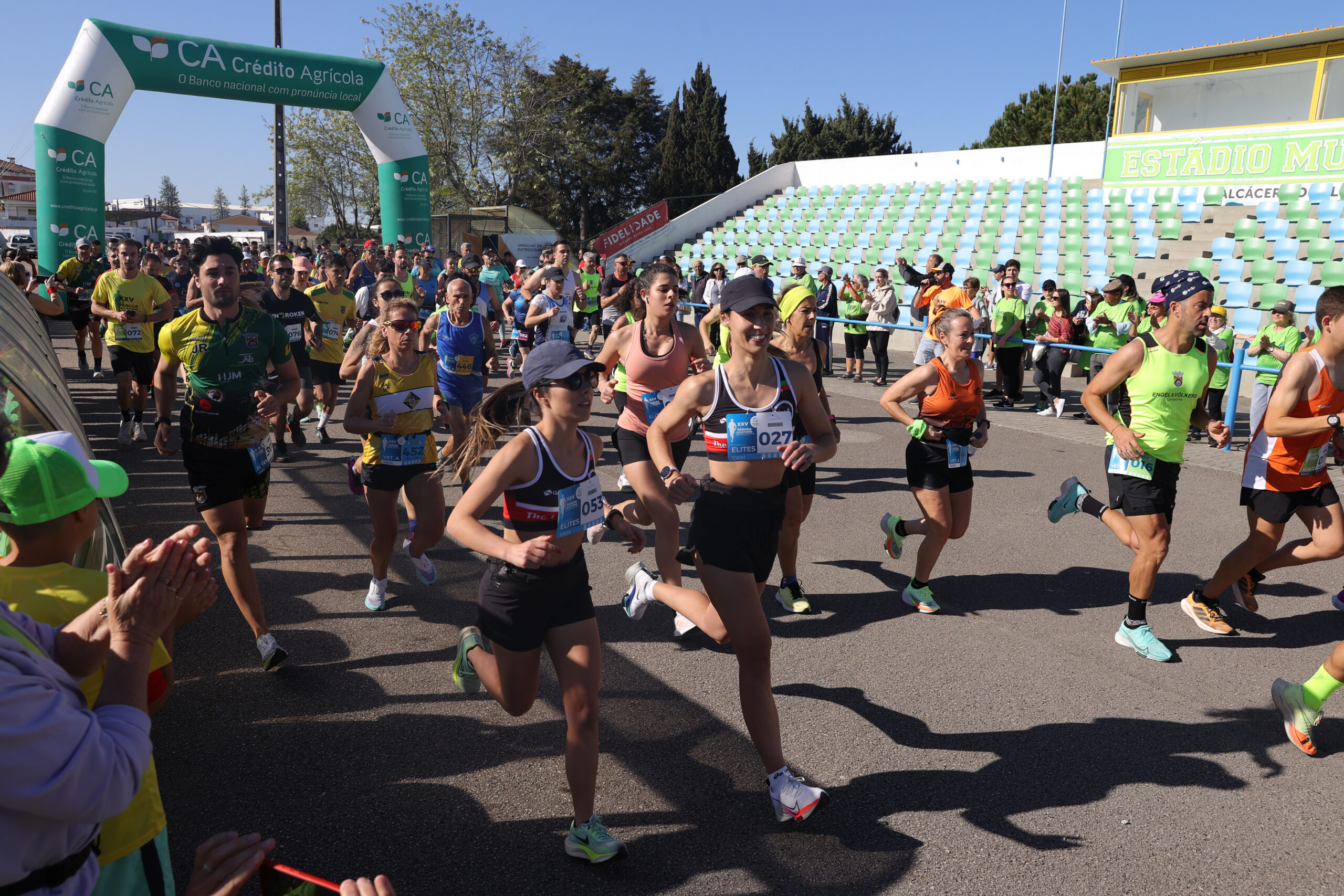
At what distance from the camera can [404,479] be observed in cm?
525

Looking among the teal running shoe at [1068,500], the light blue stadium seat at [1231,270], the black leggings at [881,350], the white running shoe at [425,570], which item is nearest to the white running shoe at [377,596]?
the white running shoe at [425,570]

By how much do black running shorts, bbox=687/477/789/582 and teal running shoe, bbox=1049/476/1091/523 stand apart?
3164 millimetres

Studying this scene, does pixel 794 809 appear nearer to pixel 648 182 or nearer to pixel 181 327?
pixel 181 327

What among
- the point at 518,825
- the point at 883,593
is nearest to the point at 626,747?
the point at 518,825

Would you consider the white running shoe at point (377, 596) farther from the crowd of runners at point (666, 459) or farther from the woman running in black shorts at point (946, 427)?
the woman running in black shorts at point (946, 427)

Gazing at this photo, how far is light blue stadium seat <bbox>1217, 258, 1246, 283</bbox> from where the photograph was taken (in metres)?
17.0

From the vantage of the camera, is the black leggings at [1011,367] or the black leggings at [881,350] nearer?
the black leggings at [1011,367]

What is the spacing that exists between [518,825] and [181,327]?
3.16 metres

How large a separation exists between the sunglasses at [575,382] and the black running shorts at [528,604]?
2.07 feet

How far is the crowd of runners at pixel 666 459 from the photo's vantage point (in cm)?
317

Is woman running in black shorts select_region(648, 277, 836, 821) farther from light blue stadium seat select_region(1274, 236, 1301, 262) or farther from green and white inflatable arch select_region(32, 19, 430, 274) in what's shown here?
green and white inflatable arch select_region(32, 19, 430, 274)

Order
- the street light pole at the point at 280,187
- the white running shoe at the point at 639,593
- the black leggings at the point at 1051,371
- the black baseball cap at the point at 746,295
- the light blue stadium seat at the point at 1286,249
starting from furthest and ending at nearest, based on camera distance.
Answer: the street light pole at the point at 280,187
the light blue stadium seat at the point at 1286,249
the black leggings at the point at 1051,371
the white running shoe at the point at 639,593
the black baseball cap at the point at 746,295

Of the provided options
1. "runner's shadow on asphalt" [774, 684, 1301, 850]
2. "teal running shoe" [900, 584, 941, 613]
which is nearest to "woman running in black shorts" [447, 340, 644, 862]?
"runner's shadow on asphalt" [774, 684, 1301, 850]

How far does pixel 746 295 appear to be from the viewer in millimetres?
3689
